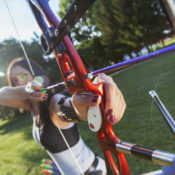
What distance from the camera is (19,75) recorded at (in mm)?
1049

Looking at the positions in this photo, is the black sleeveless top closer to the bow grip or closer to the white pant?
the white pant

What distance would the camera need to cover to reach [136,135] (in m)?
1.65

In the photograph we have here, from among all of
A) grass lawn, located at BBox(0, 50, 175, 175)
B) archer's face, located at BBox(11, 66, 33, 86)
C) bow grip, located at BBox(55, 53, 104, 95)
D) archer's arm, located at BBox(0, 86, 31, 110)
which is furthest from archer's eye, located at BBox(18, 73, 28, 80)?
bow grip, located at BBox(55, 53, 104, 95)

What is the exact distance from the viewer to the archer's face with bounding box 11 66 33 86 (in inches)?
41.2

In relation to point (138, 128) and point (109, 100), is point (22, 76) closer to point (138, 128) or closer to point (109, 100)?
point (109, 100)

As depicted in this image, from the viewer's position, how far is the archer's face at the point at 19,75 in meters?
1.05

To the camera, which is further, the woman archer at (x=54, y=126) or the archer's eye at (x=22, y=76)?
the archer's eye at (x=22, y=76)

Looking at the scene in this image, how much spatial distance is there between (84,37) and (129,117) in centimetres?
156

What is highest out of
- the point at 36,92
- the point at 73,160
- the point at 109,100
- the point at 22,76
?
the point at 22,76

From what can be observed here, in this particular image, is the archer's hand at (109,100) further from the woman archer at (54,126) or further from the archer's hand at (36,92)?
the archer's hand at (36,92)

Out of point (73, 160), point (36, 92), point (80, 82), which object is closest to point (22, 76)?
point (36, 92)

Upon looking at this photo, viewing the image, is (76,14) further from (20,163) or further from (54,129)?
(20,163)

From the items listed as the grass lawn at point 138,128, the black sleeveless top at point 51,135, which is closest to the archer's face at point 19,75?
the black sleeveless top at point 51,135

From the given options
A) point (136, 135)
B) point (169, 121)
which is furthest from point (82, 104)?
point (136, 135)
